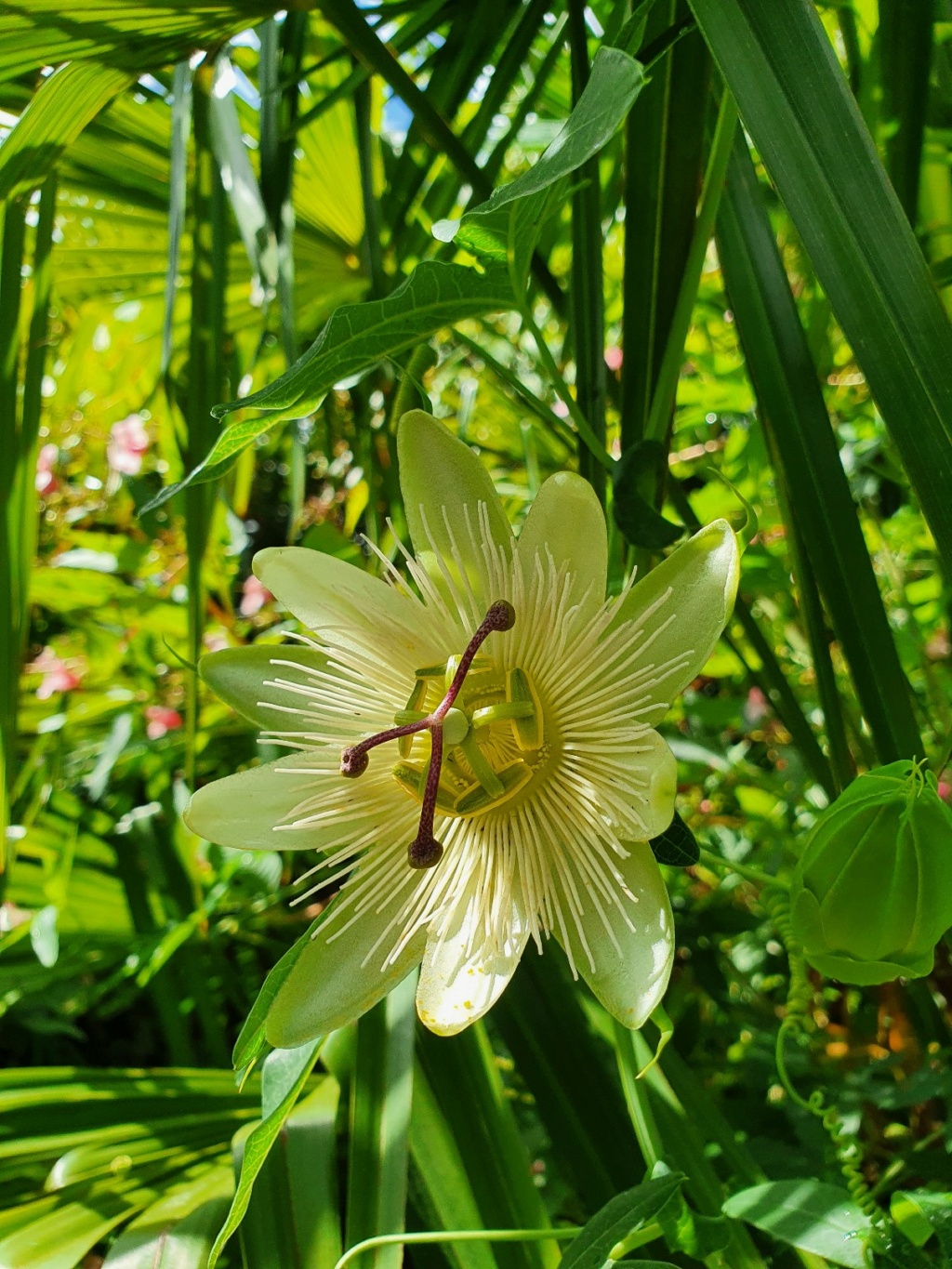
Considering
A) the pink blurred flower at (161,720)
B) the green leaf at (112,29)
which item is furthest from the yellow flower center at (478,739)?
the pink blurred flower at (161,720)

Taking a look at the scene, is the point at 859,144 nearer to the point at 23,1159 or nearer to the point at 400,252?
the point at 400,252

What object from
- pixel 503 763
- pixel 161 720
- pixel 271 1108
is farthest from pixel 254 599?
pixel 271 1108

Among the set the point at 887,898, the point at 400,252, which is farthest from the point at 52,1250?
the point at 400,252

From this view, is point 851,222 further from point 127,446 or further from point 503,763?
point 127,446

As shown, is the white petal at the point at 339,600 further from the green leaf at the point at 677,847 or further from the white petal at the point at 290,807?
the green leaf at the point at 677,847

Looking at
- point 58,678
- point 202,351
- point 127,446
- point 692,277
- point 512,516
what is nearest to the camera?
point 692,277

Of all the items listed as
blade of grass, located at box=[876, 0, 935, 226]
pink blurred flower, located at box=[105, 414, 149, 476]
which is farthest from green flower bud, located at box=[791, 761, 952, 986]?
pink blurred flower, located at box=[105, 414, 149, 476]
